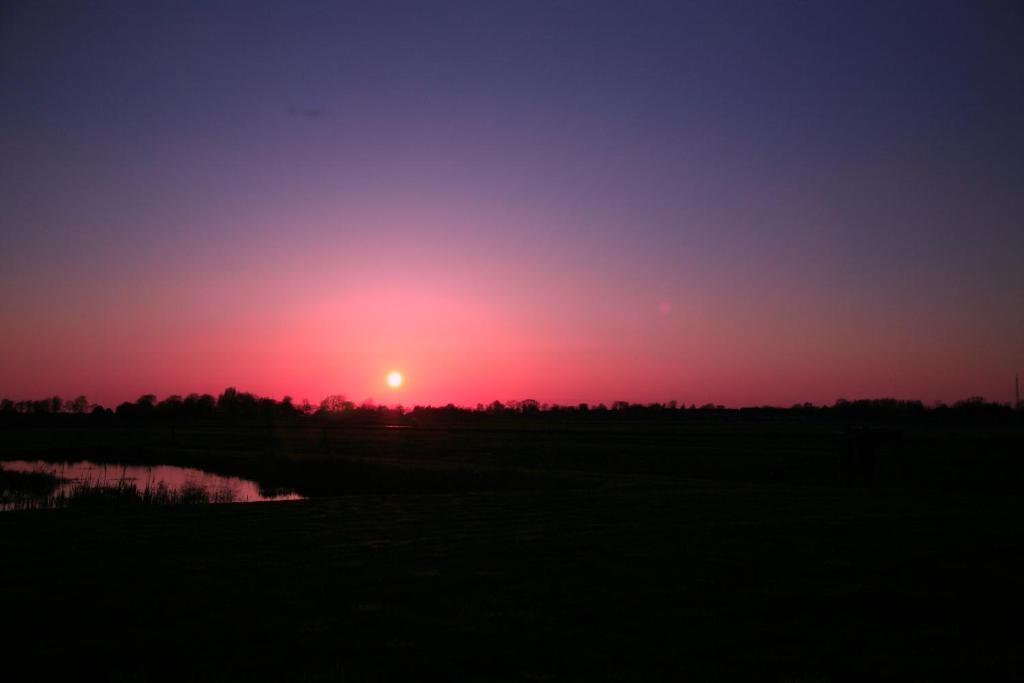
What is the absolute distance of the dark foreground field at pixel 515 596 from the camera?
303 inches

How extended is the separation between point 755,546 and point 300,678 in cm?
876

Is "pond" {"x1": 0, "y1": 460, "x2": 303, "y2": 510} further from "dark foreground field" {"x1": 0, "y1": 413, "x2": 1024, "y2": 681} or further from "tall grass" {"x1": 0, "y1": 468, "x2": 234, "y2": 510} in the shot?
"dark foreground field" {"x1": 0, "y1": 413, "x2": 1024, "y2": 681}

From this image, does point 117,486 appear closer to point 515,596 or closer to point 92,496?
point 92,496

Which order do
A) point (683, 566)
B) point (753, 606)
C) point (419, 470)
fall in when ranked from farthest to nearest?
1. point (419, 470)
2. point (683, 566)
3. point (753, 606)

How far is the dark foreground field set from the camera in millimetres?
7703

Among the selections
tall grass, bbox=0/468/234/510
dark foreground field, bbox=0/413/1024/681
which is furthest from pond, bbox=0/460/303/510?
dark foreground field, bbox=0/413/1024/681

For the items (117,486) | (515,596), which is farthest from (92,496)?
(515,596)

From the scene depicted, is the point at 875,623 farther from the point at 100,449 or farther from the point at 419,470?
the point at 100,449

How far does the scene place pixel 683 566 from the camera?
11.8 m

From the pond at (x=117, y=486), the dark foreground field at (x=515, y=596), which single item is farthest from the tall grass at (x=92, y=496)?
the dark foreground field at (x=515, y=596)

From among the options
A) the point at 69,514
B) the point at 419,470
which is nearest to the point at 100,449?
the point at 419,470

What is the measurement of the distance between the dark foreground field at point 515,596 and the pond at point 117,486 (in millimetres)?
10922

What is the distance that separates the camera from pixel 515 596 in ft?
33.2

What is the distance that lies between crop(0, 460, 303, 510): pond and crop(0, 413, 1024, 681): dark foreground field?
10.9m
